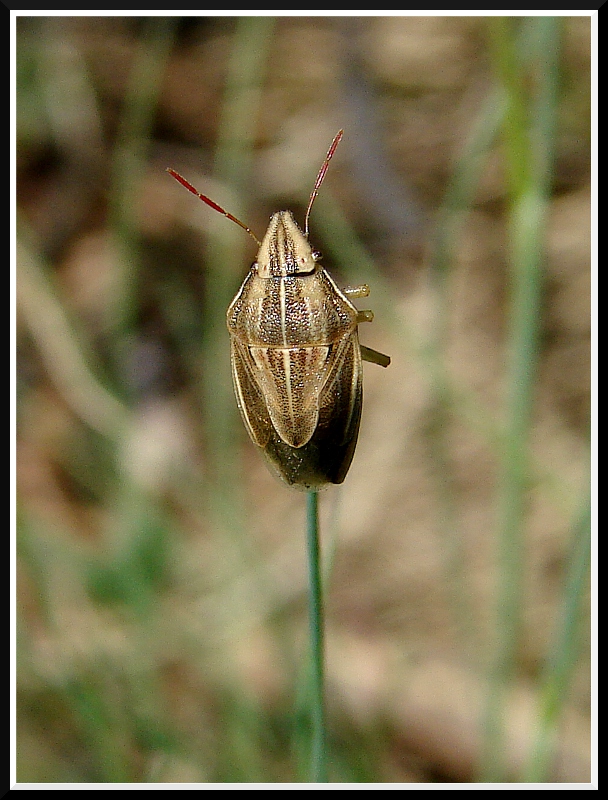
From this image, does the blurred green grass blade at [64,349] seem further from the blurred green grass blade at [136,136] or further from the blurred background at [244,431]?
the blurred green grass blade at [136,136]

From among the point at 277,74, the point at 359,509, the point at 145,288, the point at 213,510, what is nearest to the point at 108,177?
the point at 145,288

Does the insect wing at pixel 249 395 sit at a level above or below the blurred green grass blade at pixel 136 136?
below

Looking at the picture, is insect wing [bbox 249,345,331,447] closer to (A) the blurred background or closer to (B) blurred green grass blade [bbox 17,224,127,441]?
(A) the blurred background

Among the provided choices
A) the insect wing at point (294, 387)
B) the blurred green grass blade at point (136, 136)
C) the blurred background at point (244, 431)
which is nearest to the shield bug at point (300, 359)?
the insect wing at point (294, 387)

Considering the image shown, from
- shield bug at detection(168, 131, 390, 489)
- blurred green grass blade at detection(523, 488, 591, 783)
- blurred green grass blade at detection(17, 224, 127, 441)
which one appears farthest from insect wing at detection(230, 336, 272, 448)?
blurred green grass blade at detection(17, 224, 127, 441)

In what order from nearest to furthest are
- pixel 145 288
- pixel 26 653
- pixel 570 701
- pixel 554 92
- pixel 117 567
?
pixel 554 92 → pixel 26 653 → pixel 570 701 → pixel 117 567 → pixel 145 288
